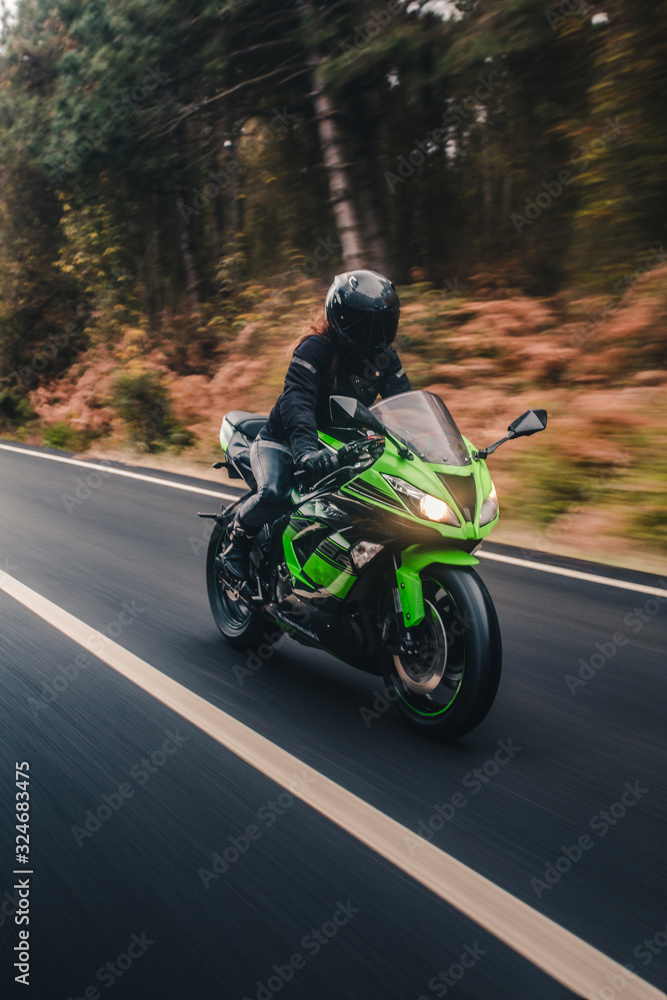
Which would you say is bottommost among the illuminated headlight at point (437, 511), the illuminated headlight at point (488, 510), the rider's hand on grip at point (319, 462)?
the illuminated headlight at point (488, 510)

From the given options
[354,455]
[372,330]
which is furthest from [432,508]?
[372,330]

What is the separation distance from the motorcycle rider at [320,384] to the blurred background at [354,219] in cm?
371

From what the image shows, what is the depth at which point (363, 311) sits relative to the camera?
12.4ft

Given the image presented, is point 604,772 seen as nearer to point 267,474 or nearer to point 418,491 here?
point 418,491

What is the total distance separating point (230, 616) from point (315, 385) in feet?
5.39

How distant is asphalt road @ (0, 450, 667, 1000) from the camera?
2.37 metres

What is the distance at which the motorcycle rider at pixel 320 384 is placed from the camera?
3.80 meters

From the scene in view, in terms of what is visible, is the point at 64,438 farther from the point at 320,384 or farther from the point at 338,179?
the point at 320,384

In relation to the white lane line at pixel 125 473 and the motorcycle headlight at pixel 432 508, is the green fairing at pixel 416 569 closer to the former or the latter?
the motorcycle headlight at pixel 432 508

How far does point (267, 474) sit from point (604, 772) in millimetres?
2059

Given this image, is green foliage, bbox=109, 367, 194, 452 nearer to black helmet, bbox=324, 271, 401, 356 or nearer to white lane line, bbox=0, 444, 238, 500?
white lane line, bbox=0, 444, 238, 500

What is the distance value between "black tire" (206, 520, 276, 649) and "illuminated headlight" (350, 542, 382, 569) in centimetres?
106

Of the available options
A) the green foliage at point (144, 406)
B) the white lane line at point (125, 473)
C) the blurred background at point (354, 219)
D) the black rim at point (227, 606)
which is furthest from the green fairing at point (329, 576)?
the green foliage at point (144, 406)

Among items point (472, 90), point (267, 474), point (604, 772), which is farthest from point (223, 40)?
point (604, 772)
